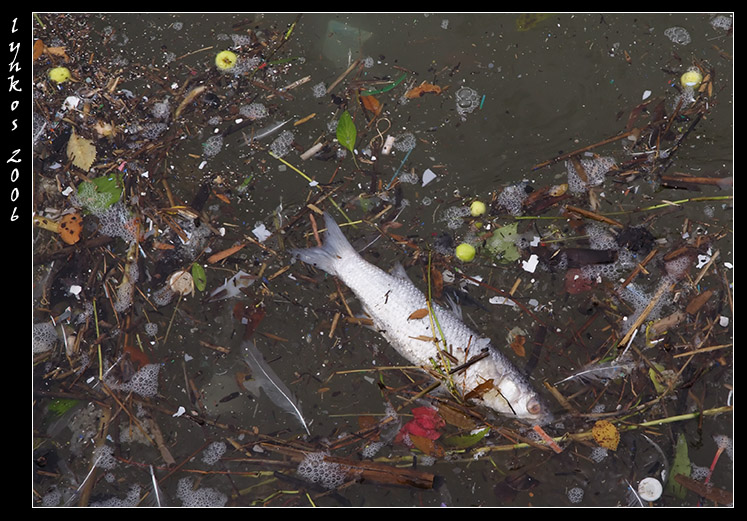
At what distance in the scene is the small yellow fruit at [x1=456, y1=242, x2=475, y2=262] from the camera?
3162 mm

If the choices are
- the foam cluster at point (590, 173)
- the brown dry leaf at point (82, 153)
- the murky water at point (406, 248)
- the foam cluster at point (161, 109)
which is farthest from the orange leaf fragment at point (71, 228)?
the foam cluster at point (590, 173)

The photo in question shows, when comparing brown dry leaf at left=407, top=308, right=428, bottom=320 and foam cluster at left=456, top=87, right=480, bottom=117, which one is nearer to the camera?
brown dry leaf at left=407, top=308, right=428, bottom=320

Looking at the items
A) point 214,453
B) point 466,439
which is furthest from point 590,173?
point 214,453

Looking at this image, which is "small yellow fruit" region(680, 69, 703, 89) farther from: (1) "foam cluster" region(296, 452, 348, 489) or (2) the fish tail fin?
(1) "foam cluster" region(296, 452, 348, 489)

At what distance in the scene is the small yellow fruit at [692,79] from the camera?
126 inches

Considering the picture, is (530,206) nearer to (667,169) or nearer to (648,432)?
(667,169)

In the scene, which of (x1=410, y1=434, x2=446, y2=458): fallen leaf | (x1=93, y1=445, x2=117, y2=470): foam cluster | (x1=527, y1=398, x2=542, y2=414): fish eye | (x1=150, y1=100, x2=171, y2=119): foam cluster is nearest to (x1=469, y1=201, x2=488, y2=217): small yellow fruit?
(x1=527, y1=398, x2=542, y2=414): fish eye

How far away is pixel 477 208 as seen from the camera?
316 centimetres

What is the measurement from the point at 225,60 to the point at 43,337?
7.49 feet

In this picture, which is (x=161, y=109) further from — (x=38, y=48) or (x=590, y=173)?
(x=590, y=173)

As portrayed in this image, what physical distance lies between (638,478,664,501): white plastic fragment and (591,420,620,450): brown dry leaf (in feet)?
1.07

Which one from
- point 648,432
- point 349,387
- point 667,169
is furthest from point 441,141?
point 648,432

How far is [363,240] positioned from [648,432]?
2300 mm

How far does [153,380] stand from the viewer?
126 inches
